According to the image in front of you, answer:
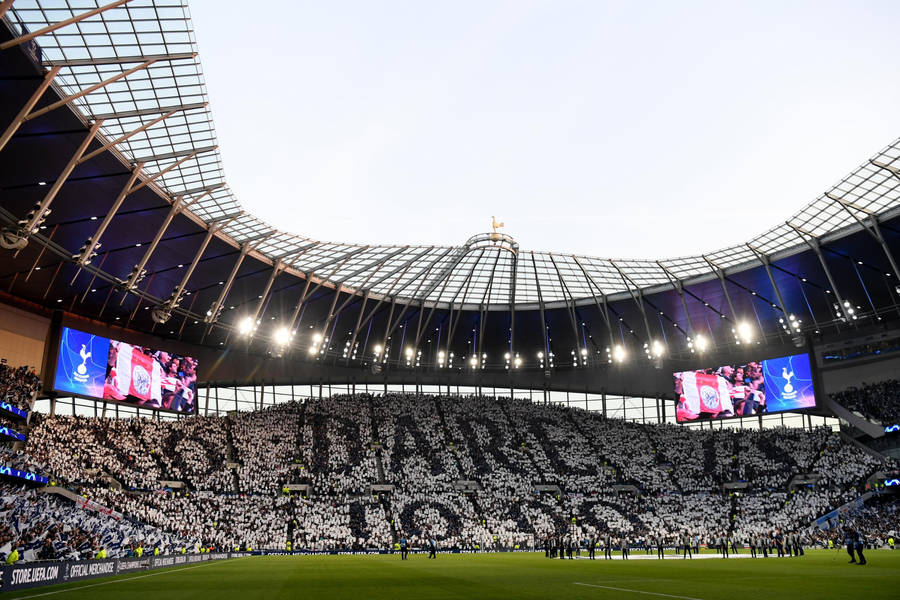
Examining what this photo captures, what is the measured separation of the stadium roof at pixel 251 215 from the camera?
30.2 meters

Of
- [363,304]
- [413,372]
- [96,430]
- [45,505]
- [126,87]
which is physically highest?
A: [126,87]

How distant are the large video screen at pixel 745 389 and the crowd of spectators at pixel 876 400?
323 cm

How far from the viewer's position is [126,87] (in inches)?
1341

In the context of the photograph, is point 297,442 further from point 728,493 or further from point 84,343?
point 728,493

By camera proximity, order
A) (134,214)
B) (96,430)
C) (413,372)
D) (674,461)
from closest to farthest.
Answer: (134,214) < (96,430) < (674,461) < (413,372)

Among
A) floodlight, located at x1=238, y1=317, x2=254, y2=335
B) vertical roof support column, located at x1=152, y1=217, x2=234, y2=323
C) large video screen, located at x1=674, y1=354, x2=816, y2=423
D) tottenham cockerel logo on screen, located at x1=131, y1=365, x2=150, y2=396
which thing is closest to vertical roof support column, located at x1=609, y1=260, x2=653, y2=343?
large video screen, located at x1=674, y1=354, x2=816, y2=423

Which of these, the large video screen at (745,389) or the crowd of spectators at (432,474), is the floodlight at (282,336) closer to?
the crowd of spectators at (432,474)

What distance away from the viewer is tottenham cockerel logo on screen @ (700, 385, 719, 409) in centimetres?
6750

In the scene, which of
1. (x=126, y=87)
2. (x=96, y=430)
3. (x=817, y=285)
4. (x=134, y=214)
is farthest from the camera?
(x=817, y=285)


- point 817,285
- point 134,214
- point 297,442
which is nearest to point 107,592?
point 134,214

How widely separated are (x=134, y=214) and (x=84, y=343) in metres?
15.9

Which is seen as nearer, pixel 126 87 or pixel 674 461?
pixel 126 87

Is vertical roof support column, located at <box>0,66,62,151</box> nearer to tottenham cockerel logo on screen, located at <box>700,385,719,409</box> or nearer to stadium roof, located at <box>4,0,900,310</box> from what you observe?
stadium roof, located at <box>4,0,900,310</box>

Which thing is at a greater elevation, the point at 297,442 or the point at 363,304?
the point at 363,304
